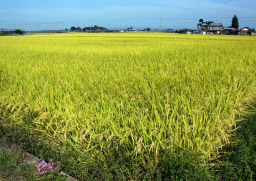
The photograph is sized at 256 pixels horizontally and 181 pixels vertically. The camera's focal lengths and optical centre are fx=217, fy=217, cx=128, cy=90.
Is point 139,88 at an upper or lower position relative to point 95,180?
upper

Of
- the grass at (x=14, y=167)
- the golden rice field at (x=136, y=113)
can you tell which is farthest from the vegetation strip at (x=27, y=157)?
the golden rice field at (x=136, y=113)

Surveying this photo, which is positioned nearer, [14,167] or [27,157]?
[14,167]

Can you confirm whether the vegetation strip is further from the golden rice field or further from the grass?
the golden rice field

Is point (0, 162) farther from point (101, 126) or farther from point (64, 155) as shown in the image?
point (101, 126)

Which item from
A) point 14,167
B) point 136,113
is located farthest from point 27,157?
point 136,113

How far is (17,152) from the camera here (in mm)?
1779

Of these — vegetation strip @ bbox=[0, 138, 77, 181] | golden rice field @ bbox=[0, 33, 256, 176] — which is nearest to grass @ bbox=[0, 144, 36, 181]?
vegetation strip @ bbox=[0, 138, 77, 181]

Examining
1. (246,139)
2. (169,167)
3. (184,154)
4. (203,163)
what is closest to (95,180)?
(169,167)

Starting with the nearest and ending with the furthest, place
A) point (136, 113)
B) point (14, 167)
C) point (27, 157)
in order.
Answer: point (14, 167) → point (27, 157) → point (136, 113)

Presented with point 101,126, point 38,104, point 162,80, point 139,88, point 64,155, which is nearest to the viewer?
point 64,155

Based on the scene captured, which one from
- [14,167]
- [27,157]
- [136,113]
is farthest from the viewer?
[136,113]

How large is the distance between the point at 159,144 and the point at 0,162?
1.22m

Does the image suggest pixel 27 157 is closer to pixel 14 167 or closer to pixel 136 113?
pixel 14 167

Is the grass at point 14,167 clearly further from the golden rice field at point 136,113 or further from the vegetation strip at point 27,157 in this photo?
the golden rice field at point 136,113
